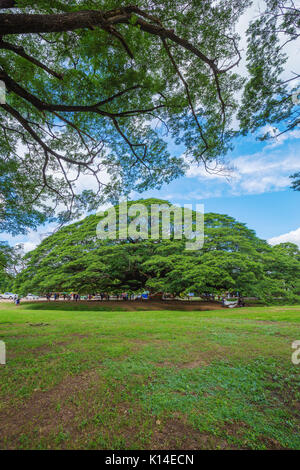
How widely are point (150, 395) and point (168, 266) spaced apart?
35.8ft

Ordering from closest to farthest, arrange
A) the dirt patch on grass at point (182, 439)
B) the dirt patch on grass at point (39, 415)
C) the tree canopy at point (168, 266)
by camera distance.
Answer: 1. the dirt patch on grass at point (182, 439)
2. the dirt patch on grass at point (39, 415)
3. the tree canopy at point (168, 266)

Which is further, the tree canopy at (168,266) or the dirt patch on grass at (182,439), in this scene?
the tree canopy at (168,266)

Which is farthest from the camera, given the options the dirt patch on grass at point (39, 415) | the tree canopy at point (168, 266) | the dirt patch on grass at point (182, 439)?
the tree canopy at point (168, 266)

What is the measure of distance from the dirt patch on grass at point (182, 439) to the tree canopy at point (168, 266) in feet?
32.6

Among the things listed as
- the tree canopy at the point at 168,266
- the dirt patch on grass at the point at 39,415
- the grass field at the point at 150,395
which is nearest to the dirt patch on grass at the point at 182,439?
the grass field at the point at 150,395

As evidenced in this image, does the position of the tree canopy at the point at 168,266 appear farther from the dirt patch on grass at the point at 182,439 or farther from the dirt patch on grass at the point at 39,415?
the dirt patch on grass at the point at 182,439

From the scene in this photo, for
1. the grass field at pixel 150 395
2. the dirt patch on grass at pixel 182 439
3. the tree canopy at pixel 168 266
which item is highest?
the tree canopy at pixel 168 266

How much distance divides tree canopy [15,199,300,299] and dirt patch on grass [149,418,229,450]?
32.6 ft

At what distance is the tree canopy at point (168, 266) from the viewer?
12711mm

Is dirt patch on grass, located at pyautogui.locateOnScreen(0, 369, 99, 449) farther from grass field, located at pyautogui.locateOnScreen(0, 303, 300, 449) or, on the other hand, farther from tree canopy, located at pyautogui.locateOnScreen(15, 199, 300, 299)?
tree canopy, located at pyautogui.locateOnScreen(15, 199, 300, 299)

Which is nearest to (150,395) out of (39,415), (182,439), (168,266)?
(182,439)

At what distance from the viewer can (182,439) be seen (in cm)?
177

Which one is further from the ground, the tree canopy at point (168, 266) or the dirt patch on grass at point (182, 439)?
the tree canopy at point (168, 266)
